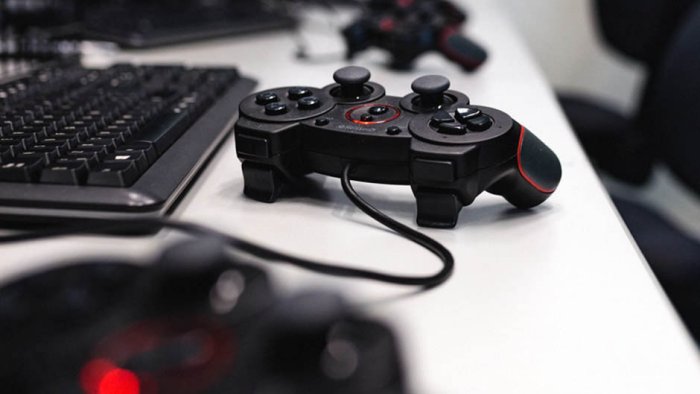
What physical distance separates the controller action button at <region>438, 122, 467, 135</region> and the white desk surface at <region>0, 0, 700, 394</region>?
6cm

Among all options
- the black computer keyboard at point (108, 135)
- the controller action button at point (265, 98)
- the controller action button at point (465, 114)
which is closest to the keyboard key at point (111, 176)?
the black computer keyboard at point (108, 135)

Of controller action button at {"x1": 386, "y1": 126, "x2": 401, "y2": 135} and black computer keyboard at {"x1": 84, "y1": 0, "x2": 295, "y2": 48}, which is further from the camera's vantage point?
black computer keyboard at {"x1": 84, "y1": 0, "x2": 295, "y2": 48}

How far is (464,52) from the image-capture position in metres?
0.70

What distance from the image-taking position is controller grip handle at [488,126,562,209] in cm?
39

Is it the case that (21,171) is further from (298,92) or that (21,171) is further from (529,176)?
(529,176)

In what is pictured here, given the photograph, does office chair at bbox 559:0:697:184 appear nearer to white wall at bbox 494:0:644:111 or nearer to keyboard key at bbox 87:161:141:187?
white wall at bbox 494:0:644:111

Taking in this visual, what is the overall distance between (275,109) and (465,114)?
0.13 m

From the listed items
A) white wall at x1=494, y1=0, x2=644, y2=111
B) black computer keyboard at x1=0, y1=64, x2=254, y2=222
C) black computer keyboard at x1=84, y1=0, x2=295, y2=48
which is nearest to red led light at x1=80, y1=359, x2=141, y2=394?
black computer keyboard at x1=0, y1=64, x2=254, y2=222

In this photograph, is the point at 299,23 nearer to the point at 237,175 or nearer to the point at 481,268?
the point at 237,175

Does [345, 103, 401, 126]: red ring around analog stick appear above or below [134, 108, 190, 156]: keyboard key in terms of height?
above

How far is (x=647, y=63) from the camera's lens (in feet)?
3.61

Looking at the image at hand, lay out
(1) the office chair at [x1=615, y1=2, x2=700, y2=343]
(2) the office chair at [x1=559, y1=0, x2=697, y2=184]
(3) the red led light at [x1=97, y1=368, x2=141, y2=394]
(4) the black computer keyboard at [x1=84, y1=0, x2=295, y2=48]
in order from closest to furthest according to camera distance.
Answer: (3) the red led light at [x1=97, y1=368, x2=141, y2=394] < (1) the office chair at [x1=615, y1=2, x2=700, y2=343] < (4) the black computer keyboard at [x1=84, y1=0, x2=295, y2=48] < (2) the office chair at [x1=559, y1=0, x2=697, y2=184]

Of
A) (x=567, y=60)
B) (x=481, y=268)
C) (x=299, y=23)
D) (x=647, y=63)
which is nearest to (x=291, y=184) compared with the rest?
(x=481, y=268)

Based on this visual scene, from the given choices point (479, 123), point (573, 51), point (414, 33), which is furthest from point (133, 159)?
point (573, 51)
